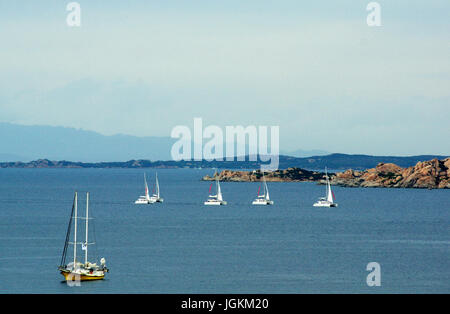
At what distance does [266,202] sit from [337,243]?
76.1 meters

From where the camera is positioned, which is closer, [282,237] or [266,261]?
[266,261]

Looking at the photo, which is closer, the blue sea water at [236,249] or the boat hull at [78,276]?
the boat hull at [78,276]

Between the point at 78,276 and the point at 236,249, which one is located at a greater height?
the point at 78,276

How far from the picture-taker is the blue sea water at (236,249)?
6238cm

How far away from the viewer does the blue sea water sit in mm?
62375

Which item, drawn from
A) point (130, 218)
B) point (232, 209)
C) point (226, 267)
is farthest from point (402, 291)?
point (232, 209)

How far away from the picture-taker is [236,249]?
85.8m

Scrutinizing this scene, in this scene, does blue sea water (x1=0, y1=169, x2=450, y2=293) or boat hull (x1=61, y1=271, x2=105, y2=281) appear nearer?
boat hull (x1=61, y1=271, x2=105, y2=281)

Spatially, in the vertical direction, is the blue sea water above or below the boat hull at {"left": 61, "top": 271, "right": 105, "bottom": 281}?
below

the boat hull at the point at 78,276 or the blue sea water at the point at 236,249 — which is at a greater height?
the boat hull at the point at 78,276

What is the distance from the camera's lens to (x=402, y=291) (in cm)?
6109

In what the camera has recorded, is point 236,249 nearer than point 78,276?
No
